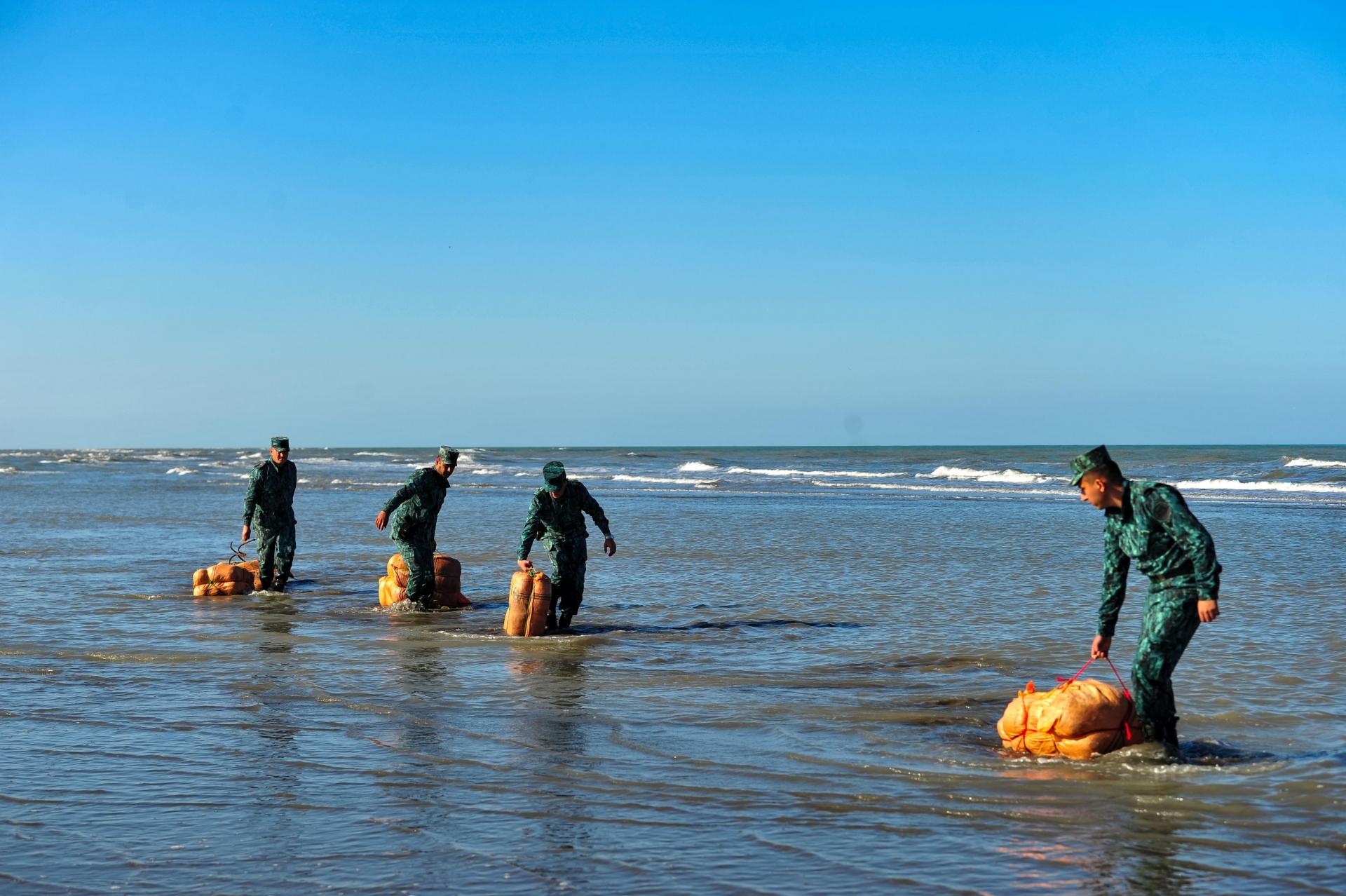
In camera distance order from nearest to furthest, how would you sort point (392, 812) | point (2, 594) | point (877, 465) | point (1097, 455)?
1. point (392, 812)
2. point (1097, 455)
3. point (2, 594)
4. point (877, 465)

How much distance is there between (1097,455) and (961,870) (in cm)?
234

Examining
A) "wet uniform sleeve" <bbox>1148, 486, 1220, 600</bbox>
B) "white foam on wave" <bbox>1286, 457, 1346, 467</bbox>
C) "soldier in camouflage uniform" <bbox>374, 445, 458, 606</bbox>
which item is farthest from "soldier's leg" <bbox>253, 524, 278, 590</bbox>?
"white foam on wave" <bbox>1286, 457, 1346, 467</bbox>

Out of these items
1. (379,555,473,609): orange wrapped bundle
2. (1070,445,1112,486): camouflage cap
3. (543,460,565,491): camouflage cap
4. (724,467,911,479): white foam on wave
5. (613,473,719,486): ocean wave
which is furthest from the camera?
(724,467,911,479): white foam on wave

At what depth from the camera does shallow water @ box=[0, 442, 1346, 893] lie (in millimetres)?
5012

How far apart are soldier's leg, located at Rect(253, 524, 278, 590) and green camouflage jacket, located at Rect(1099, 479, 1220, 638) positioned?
34.0ft

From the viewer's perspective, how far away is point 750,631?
36.6ft

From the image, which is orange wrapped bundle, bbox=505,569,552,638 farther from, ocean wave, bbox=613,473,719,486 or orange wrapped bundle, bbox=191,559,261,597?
ocean wave, bbox=613,473,719,486

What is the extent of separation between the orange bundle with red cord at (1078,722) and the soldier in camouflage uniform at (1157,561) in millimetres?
126

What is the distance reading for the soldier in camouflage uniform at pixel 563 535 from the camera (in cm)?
1085

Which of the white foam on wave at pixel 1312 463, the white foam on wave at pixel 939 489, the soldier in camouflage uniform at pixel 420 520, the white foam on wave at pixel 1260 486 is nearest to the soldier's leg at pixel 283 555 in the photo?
the soldier in camouflage uniform at pixel 420 520

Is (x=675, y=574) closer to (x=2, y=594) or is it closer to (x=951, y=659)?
(x=951, y=659)

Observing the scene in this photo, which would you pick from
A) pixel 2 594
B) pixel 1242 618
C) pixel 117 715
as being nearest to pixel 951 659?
pixel 1242 618

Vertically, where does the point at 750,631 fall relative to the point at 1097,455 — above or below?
below

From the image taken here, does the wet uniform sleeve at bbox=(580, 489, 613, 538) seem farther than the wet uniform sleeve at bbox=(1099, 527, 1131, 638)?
Yes
